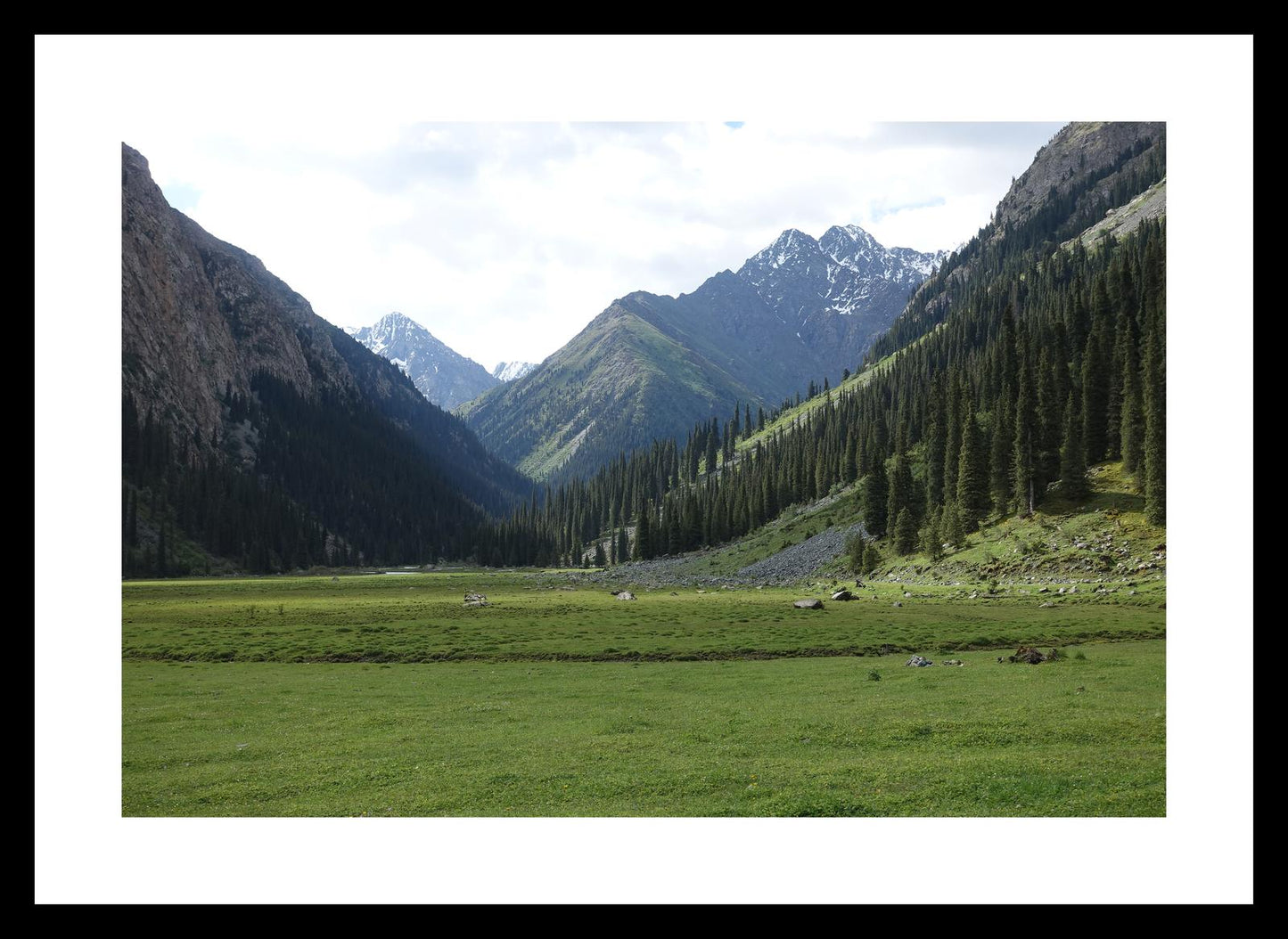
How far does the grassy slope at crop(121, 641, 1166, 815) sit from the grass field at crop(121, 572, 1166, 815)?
0.08m

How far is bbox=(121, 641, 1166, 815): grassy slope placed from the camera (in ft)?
46.7

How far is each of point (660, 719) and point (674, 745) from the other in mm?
3187

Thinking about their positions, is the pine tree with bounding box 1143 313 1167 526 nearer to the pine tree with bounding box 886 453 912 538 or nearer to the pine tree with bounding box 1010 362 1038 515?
the pine tree with bounding box 1010 362 1038 515

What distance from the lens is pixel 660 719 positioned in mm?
21312

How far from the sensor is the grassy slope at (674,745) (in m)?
14.2

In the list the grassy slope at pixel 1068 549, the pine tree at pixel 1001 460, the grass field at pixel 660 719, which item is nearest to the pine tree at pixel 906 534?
the grassy slope at pixel 1068 549

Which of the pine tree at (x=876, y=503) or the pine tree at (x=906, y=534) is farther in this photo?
the pine tree at (x=876, y=503)

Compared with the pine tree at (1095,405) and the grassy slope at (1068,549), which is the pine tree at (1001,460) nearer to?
the grassy slope at (1068,549)

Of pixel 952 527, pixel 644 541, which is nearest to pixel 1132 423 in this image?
pixel 952 527

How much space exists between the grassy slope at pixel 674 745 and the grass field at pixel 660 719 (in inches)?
3.1

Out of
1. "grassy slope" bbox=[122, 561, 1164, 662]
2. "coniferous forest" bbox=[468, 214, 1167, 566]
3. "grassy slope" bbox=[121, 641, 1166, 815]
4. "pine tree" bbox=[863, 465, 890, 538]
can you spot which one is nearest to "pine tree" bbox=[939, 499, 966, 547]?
"coniferous forest" bbox=[468, 214, 1167, 566]

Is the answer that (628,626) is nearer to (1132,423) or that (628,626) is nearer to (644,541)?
(1132,423)
